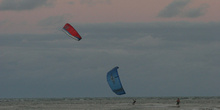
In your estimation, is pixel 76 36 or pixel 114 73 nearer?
pixel 114 73

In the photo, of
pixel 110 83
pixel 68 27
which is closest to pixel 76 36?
pixel 68 27

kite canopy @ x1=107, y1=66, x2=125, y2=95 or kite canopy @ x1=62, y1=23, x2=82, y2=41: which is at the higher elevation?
kite canopy @ x1=62, y1=23, x2=82, y2=41

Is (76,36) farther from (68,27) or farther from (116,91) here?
(116,91)

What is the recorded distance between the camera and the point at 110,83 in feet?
127

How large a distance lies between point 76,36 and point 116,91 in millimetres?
11448

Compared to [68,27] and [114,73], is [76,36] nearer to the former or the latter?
[68,27]

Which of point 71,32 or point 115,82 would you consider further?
point 71,32

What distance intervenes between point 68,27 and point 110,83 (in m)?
11.9

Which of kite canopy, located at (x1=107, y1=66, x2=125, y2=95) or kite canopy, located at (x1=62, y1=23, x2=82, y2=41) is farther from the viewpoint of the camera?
kite canopy, located at (x1=62, y1=23, x2=82, y2=41)

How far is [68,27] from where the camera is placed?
47.5 metres

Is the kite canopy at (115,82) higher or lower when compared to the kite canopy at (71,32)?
lower

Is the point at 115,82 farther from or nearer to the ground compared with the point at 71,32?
nearer to the ground

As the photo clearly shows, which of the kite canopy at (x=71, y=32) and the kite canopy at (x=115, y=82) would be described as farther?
the kite canopy at (x=71, y=32)

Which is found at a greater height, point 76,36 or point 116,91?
point 76,36
